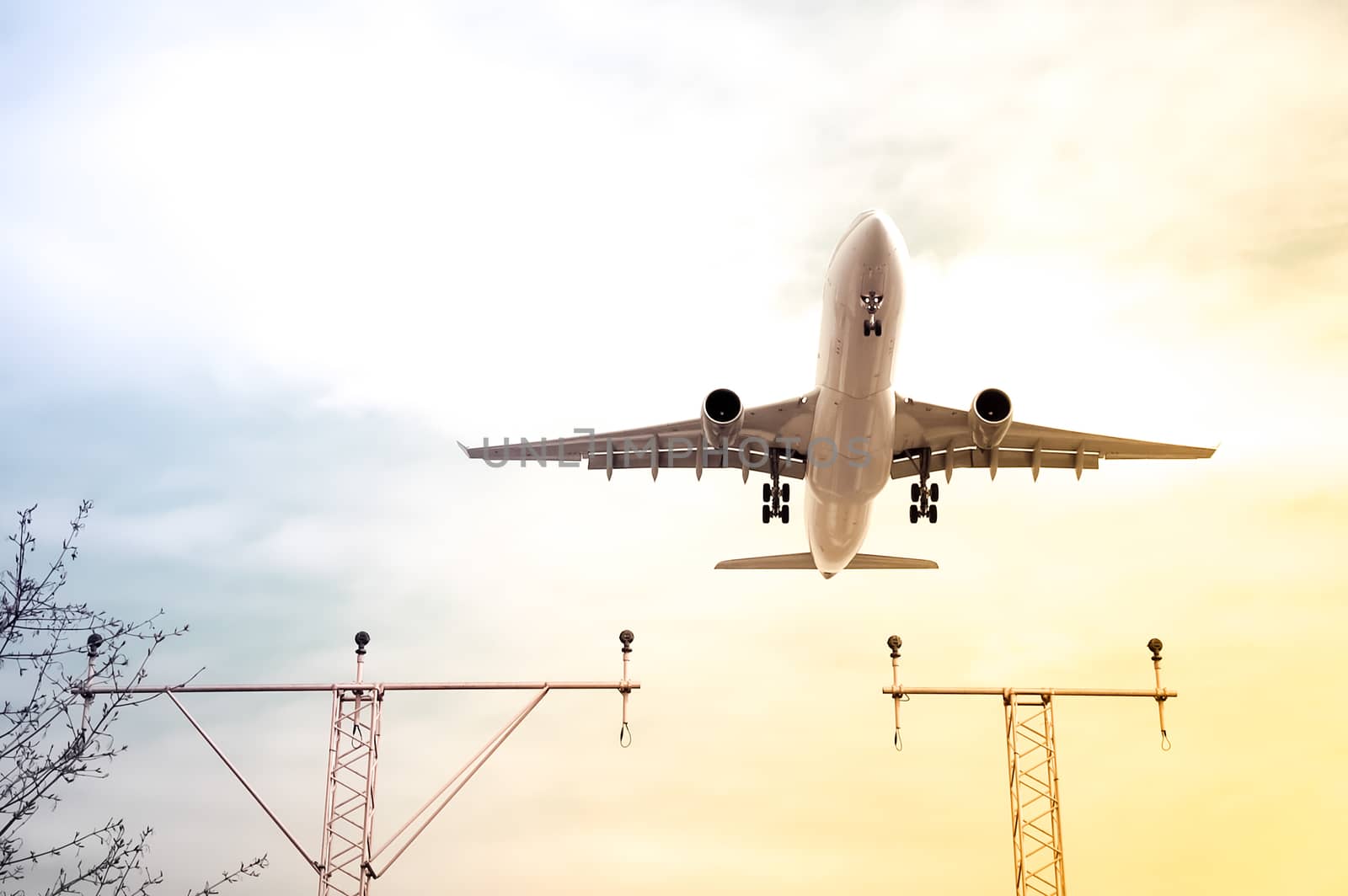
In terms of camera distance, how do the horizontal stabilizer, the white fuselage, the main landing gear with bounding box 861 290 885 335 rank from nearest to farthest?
the white fuselage
the main landing gear with bounding box 861 290 885 335
the horizontal stabilizer

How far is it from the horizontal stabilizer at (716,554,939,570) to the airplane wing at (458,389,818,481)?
2.70 m

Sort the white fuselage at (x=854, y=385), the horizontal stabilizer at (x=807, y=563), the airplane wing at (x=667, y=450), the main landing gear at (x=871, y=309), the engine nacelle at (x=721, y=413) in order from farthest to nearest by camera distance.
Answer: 1. the horizontal stabilizer at (x=807, y=563)
2. the airplane wing at (x=667, y=450)
3. the engine nacelle at (x=721, y=413)
4. the main landing gear at (x=871, y=309)
5. the white fuselage at (x=854, y=385)

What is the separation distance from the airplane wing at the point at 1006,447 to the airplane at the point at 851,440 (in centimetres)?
4

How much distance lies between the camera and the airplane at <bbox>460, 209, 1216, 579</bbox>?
22234 millimetres

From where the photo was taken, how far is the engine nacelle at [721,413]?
25047 mm

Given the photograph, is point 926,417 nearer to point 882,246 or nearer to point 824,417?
point 824,417

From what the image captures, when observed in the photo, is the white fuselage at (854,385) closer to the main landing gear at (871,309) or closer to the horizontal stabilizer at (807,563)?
the main landing gear at (871,309)

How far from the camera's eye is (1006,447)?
1225 inches

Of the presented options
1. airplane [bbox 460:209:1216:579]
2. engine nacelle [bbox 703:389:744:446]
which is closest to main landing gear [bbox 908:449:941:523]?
airplane [bbox 460:209:1216:579]

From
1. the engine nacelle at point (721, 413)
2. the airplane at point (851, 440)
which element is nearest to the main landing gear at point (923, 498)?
the airplane at point (851, 440)

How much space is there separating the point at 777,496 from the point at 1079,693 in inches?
375

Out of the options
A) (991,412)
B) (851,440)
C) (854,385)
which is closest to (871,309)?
(854,385)

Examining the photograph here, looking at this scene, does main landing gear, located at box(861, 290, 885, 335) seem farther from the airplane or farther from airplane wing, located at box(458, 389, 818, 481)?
airplane wing, located at box(458, 389, 818, 481)

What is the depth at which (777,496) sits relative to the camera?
29688 mm
